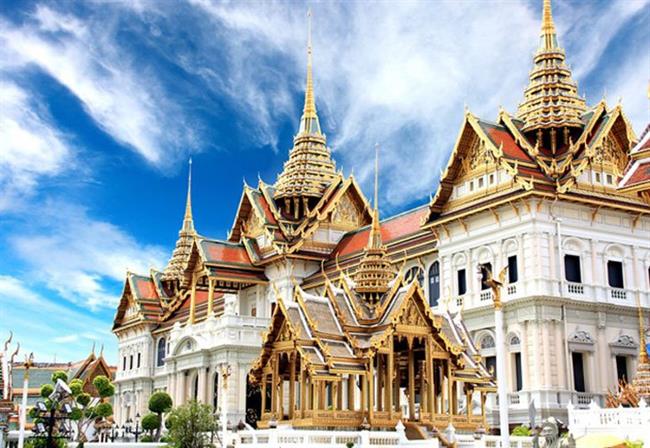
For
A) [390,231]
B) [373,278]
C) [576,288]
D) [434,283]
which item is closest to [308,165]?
[390,231]

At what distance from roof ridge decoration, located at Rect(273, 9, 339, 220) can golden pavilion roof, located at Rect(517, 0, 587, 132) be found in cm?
1698

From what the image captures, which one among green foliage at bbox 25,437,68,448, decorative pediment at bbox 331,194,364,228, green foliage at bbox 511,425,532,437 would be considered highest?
decorative pediment at bbox 331,194,364,228

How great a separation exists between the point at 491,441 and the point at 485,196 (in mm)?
16043

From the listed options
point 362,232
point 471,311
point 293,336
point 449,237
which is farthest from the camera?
point 362,232

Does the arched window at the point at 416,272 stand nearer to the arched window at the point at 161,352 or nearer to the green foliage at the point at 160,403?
the green foliage at the point at 160,403

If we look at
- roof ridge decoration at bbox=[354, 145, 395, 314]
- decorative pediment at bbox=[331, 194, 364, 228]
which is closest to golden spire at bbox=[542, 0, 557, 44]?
decorative pediment at bbox=[331, 194, 364, 228]

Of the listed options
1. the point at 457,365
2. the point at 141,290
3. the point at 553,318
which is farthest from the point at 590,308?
the point at 141,290

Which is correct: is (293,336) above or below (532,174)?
below

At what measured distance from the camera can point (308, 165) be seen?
54812 mm

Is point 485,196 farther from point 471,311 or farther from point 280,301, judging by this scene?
point 280,301

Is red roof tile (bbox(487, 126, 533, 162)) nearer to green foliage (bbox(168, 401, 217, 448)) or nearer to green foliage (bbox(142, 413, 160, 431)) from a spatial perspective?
green foliage (bbox(168, 401, 217, 448))

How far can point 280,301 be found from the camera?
69.5 ft

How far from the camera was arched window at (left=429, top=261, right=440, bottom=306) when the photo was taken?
3878 cm

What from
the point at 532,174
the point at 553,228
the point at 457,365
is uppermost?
the point at 532,174
